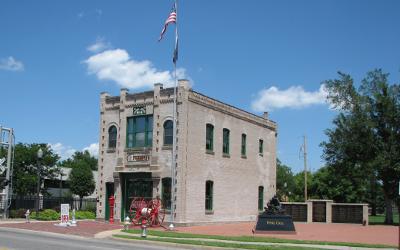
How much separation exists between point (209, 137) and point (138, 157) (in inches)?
194

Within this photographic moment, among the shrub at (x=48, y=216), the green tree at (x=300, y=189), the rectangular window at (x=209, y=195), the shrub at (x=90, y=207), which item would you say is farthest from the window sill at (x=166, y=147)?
the green tree at (x=300, y=189)

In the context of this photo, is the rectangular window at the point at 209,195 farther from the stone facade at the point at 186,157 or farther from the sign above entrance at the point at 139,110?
the sign above entrance at the point at 139,110

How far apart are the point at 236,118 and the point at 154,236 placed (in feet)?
51.9

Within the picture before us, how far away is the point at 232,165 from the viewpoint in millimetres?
36562

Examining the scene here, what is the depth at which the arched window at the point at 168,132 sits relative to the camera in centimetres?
3162

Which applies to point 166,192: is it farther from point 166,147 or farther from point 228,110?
point 228,110

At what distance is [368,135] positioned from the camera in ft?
121

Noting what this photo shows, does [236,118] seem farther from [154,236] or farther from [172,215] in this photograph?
[154,236]

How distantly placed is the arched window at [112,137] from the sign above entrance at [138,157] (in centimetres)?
189

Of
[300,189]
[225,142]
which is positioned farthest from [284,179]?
[225,142]

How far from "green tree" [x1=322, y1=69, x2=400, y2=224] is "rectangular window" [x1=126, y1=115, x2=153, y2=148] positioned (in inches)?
584

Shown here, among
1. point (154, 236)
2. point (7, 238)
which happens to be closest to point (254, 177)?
point (154, 236)

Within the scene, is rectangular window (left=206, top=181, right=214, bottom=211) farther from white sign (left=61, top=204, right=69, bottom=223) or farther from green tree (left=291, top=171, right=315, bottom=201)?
green tree (left=291, top=171, right=315, bottom=201)

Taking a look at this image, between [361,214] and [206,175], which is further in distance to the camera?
[361,214]
